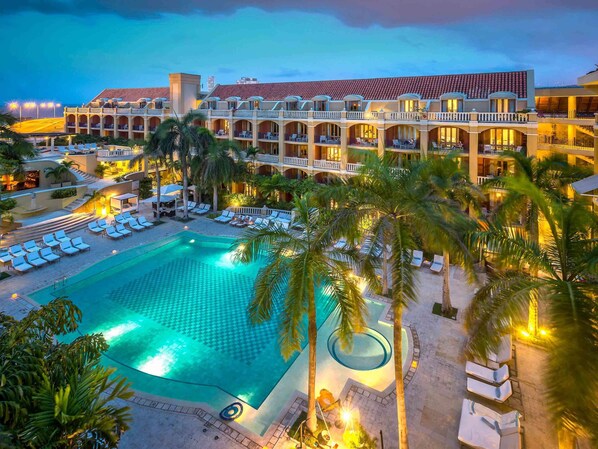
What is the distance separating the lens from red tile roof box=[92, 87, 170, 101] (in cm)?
5404

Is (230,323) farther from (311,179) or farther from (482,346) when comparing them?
(311,179)

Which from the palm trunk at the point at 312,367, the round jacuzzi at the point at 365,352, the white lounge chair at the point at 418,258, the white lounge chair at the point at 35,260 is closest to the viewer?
the palm trunk at the point at 312,367

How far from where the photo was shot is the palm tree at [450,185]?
1323 cm

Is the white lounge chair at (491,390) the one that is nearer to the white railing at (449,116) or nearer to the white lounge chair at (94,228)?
the white railing at (449,116)

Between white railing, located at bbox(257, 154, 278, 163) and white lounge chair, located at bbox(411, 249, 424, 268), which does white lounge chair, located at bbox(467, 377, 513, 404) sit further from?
white railing, located at bbox(257, 154, 278, 163)

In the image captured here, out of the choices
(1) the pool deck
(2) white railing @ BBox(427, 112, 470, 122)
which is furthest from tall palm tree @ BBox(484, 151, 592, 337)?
(2) white railing @ BBox(427, 112, 470, 122)

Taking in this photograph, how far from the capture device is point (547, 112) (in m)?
32.1

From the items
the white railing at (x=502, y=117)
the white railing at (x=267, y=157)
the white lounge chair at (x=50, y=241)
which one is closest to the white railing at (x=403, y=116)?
the white railing at (x=502, y=117)

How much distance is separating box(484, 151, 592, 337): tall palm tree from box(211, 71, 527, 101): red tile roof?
1466 cm

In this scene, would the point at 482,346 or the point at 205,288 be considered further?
the point at 205,288

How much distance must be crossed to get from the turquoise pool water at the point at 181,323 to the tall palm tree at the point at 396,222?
1798 millimetres

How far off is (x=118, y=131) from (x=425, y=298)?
5243 centimetres

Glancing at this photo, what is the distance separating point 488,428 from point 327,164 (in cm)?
2569

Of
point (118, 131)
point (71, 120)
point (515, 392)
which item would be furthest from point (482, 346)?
point (71, 120)
